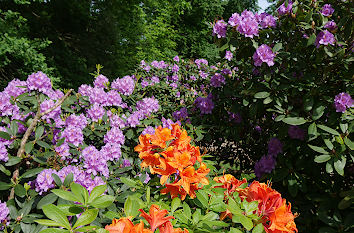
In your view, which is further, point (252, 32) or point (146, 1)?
point (146, 1)

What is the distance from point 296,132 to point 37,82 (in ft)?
5.80

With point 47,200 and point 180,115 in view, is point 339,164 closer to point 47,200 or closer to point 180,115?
point 180,115

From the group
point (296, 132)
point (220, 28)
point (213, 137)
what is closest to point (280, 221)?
point (296, 132)

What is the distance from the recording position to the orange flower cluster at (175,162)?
940 mm

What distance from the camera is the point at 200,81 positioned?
3.77 meters

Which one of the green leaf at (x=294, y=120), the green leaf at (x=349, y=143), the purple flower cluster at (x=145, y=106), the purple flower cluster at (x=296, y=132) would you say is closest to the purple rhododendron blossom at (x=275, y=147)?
the purple flower cluster at (x=296, y=132)

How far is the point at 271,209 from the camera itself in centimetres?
86

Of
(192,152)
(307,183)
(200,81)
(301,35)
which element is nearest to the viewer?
(192,152)

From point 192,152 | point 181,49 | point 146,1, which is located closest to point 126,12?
point 146,1

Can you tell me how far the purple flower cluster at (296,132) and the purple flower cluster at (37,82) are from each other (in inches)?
67.1

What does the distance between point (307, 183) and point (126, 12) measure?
8.05 m

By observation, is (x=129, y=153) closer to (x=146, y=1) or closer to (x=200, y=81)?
(x=200, y=81)

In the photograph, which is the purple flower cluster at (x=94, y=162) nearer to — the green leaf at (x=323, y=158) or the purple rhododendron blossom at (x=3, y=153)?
the purple rhododendron blossom at (x=3, y=153)

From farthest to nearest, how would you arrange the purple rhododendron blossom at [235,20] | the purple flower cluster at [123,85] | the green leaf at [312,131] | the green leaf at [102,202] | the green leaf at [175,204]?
1. the purple flower cluster at [123,85]
2. the purple rhododendron blossom at [235,20]
3. the green leaf at [312,131]
4. the green leaf at [175,204]
5. the green leaf at [102,202]
